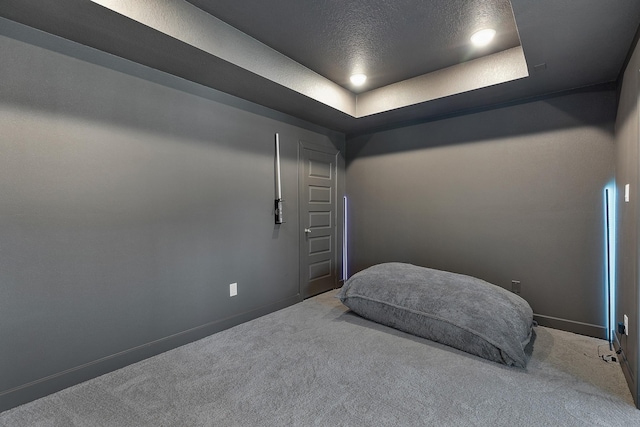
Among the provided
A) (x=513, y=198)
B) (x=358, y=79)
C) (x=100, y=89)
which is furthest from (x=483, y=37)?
(x=100, y=89)

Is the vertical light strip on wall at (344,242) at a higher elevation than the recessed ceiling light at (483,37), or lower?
lower

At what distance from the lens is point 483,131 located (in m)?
3.31

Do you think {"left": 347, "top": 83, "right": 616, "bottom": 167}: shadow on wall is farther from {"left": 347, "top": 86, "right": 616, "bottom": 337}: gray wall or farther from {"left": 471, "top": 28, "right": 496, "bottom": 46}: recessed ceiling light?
{"left": 471, "top": 28, "right": 496, "bottom": 46}: recessed ceiling light

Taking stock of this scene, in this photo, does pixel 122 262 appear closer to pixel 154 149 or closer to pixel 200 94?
pixel 154 149

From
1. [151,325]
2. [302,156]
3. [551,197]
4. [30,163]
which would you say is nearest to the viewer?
[30,163]

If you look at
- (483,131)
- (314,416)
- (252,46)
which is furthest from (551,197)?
(252,46)

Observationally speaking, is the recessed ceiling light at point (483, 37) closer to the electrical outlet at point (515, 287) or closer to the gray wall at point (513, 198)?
the gray wall at point (513, 198)

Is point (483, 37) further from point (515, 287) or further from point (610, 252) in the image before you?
point (515, 287)

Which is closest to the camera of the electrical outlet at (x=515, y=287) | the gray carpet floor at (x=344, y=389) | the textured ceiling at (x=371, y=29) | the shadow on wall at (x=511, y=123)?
the gray carpet floor at (x=344, y=389)

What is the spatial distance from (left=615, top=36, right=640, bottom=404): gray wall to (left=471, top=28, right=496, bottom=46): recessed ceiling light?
34.8 inches

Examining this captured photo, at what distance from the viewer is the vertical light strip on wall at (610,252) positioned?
2.59m

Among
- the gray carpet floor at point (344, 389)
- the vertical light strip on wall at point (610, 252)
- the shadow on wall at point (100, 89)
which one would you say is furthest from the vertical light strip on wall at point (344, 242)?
the vertical light strip on wall at point (610, 252)

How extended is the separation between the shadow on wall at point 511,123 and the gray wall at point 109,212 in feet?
6.25

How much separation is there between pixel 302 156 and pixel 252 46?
1.52 meters
